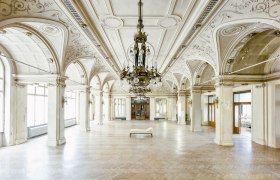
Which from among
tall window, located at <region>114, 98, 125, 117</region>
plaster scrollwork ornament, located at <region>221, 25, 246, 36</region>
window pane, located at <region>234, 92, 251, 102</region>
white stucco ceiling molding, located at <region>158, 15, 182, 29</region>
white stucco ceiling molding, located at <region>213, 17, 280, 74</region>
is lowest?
tall window, located at <region>114, 98, 125, 117</region>

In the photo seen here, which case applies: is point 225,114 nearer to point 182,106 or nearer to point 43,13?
point 43,13

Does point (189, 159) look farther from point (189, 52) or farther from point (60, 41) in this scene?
point (60, 41)

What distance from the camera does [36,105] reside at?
1137cm

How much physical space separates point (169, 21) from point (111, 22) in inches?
79.7

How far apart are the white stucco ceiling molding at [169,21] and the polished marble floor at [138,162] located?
15.9 ft

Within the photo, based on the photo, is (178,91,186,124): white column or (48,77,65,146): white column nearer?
(48,77,65,146): white column

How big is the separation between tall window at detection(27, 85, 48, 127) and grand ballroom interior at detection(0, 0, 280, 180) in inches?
2.6

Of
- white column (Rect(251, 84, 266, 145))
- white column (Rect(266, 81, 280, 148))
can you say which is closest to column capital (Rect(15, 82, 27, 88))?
white column (Rect(251, 84, 266, 145))

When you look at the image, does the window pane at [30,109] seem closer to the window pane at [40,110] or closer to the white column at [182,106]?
the window pane at [40,110]

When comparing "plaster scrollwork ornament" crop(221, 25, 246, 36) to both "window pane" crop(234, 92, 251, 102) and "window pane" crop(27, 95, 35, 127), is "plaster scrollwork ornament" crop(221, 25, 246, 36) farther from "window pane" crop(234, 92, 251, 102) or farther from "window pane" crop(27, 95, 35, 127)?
"window pane" crop(27, 95, 35, 127)

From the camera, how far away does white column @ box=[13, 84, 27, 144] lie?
8692 millimetres

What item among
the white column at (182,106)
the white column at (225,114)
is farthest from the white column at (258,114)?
the white column at (182,106)

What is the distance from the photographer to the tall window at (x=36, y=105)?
1064 centimetres

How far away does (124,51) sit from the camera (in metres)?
9.58
